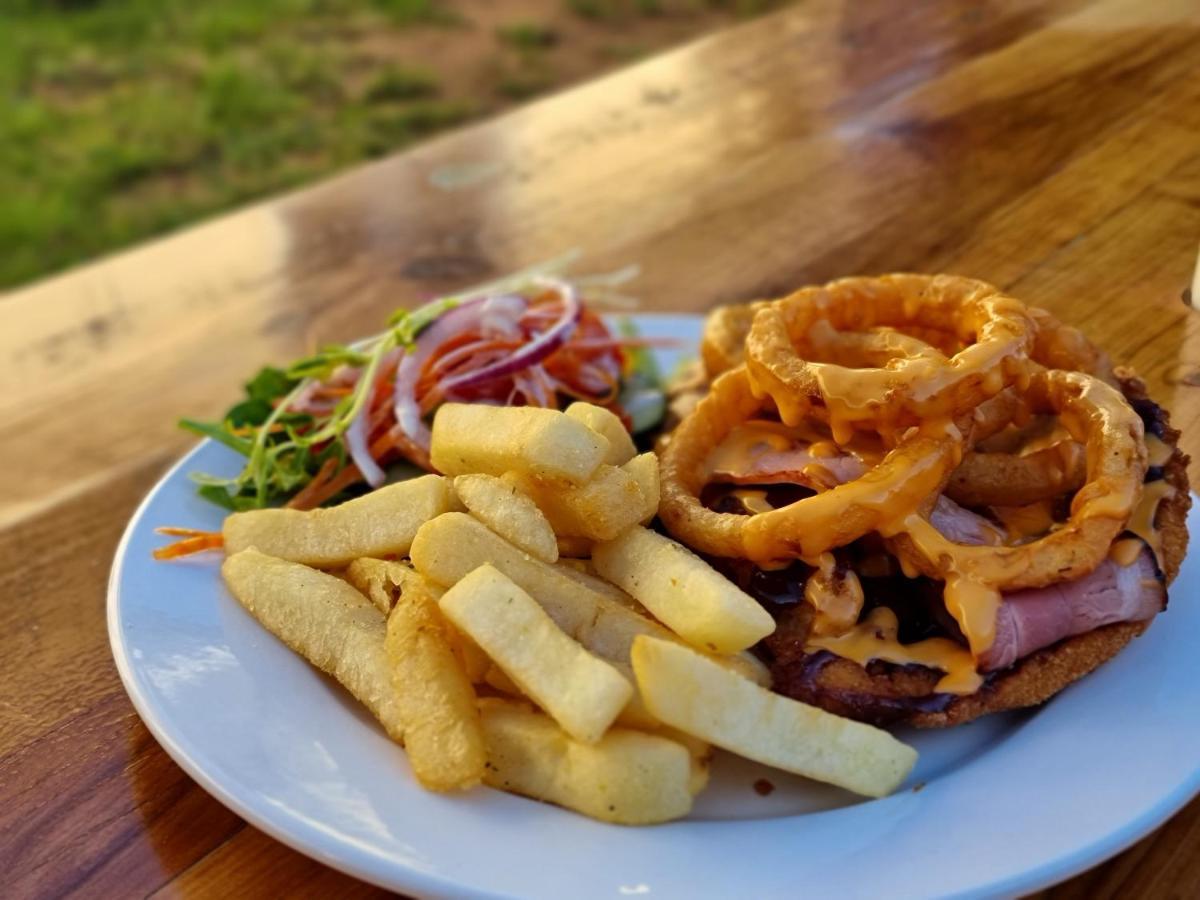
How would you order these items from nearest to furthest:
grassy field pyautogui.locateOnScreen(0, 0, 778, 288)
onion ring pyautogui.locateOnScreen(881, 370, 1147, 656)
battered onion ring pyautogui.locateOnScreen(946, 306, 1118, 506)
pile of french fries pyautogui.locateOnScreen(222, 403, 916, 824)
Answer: pile of french fries pyautogui.locateOnScreen(222, 403, 916, 824) → onion ring pyautogui.locateOnScreen(881, 370, 1147, 656) → battered onion ring pyautogui.locateOnScreen(946, 306, 1118, 506) → grassy field pyautogui.locateOnScreen(0, 0, 778, 288)

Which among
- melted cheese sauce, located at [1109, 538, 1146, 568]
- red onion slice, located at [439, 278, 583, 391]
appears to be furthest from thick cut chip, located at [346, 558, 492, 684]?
melted cheese sauce, located at [1109, 538, 1146, 568]

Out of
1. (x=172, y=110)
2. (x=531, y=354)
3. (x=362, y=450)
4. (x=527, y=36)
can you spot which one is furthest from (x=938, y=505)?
(x=527, y=36)

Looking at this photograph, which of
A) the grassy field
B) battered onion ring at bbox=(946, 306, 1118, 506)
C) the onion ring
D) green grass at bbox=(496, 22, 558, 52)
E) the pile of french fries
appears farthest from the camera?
green grass at bbox=(496, 22, 558, 52)

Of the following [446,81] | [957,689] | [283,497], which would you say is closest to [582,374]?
[283,497]

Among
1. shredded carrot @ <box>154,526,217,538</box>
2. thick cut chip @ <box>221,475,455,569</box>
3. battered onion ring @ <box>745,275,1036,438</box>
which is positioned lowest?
shredded carrot @ <box>154,526,217,538</box>

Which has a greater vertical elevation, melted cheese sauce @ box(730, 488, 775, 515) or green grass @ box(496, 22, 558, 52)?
melted cheese sauce @ box(730, 488, 775, 515)

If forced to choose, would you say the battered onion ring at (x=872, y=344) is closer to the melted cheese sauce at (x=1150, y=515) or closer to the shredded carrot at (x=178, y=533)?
the melted cheese sauce at (x=1150, y=515)

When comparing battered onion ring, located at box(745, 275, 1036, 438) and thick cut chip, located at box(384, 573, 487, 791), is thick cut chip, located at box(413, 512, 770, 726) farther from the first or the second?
battered onion ring, located at box(745, 275, 1036, 438)

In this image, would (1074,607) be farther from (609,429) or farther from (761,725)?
(609,429)
